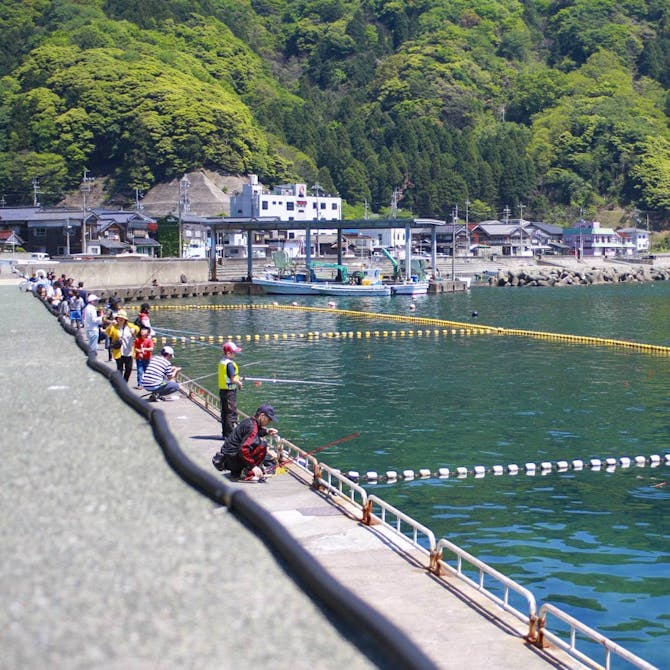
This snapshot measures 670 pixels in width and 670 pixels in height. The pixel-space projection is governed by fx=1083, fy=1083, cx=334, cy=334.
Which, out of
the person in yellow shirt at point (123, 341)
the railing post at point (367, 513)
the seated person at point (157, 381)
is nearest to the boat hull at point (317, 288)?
the person in yellow shirt at point (123, 341)

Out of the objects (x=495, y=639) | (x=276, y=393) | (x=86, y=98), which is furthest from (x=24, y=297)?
(x=86, y=98)

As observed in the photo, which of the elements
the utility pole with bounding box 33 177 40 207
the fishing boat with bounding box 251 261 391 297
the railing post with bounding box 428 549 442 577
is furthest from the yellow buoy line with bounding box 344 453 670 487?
the utility pole with bounding box 33 177 40 207

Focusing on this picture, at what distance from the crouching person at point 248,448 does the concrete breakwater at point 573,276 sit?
335 ft

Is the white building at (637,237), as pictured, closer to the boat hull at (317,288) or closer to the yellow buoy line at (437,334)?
the boat hull at (317,288)

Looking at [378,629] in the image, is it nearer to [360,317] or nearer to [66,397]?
[66,397]

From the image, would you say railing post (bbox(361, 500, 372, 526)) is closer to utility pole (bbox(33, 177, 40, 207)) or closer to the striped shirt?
Result: the striped shirt

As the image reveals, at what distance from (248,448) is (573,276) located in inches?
4313

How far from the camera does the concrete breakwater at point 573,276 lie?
117812mm

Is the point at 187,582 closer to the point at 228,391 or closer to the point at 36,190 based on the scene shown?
the point at 228,391

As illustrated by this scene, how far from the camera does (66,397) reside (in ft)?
80.7

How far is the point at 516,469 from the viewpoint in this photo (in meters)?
22.6

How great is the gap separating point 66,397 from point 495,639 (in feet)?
52.3

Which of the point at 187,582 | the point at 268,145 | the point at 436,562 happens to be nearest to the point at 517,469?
the point at 436,562

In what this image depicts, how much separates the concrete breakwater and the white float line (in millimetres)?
93944
